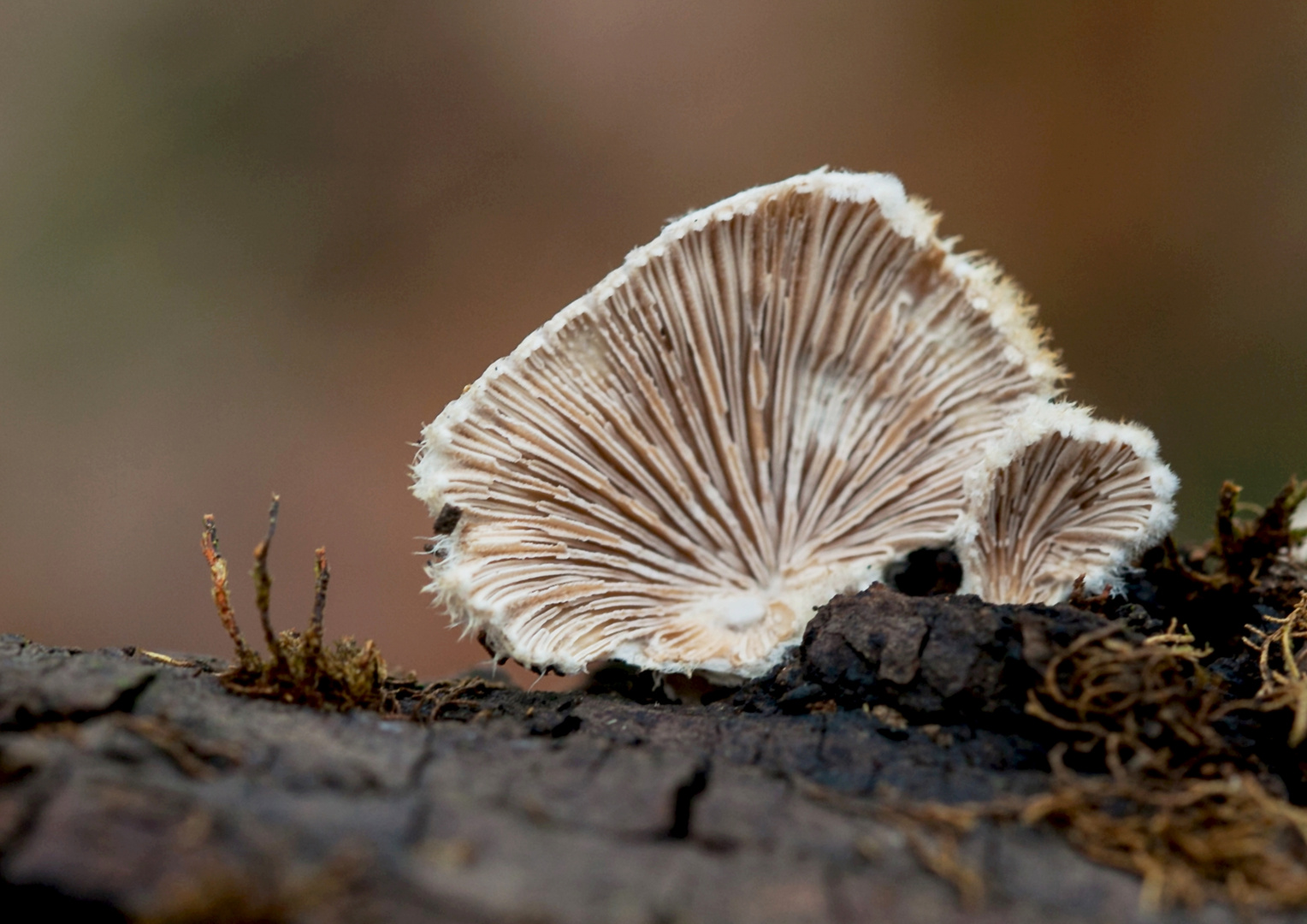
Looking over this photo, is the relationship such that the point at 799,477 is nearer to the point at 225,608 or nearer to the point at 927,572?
the point at 927,572

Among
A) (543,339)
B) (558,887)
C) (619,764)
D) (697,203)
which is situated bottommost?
(558,887)

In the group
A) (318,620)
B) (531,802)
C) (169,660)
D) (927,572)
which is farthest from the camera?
(927,572)

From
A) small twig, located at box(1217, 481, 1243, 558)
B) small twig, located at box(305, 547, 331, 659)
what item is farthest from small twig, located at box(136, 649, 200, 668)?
small twig, located at box(1217, 481, 1243, 558)

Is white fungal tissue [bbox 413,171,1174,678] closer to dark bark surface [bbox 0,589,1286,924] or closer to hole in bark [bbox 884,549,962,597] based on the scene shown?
hole in bark [bbox 884,549,962,597]

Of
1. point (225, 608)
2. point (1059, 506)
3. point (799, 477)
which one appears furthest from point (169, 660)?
point (1059, 506)

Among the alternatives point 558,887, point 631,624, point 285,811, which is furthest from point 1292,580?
point 285,811

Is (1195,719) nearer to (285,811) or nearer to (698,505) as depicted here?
(698,505)
